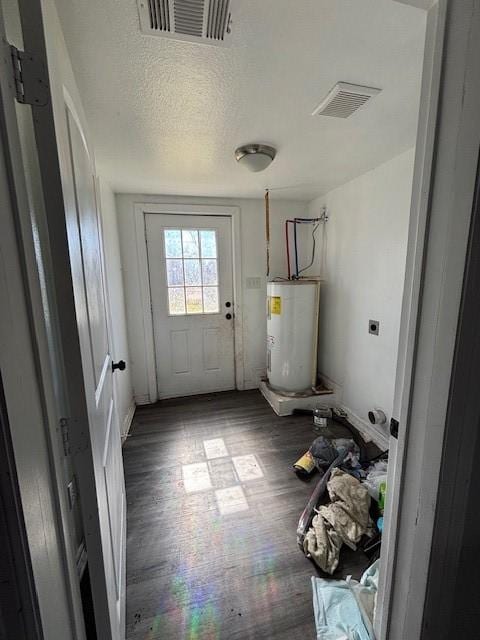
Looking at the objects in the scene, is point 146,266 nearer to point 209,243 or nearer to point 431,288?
point 209,243

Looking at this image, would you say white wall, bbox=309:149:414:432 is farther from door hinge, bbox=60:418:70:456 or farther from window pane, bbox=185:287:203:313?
door hinge, bbox=60:418:70:456

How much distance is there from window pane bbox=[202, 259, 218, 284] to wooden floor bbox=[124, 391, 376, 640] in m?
1.55

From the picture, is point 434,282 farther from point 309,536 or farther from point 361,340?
point 361,340

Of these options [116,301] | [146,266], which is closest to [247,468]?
[116,301]

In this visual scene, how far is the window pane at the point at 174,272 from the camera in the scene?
2.86 metres

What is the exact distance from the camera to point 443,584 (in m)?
0.69

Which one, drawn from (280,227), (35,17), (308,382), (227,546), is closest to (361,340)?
(308,382)

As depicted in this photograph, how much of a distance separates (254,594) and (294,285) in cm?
214

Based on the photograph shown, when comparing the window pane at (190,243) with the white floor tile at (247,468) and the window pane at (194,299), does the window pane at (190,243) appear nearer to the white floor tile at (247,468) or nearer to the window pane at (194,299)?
the window pane at (194,299)

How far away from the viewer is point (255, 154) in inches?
66.1

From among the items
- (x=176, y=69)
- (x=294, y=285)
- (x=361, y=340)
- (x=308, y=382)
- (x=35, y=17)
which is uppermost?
(x=176, y=69)

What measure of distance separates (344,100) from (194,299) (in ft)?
7.06

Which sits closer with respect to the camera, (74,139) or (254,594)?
(74,139)

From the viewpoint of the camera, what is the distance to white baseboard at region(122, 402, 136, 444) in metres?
2.34
